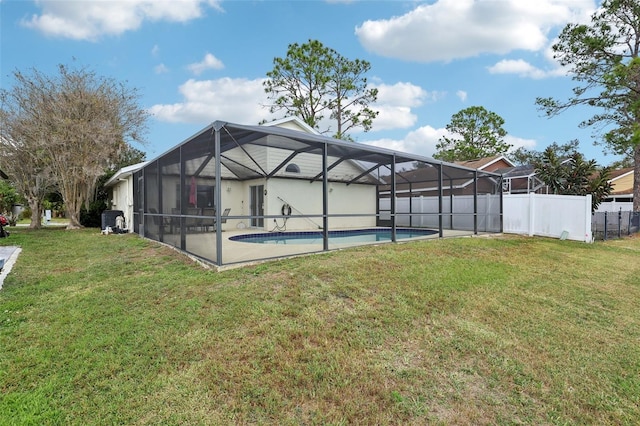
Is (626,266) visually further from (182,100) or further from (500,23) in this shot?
(182,100)

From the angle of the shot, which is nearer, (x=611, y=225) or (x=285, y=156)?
(x=285, y=156)

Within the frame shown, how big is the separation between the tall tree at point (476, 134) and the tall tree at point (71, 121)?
28205 millimetres

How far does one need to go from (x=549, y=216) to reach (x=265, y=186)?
404 inches

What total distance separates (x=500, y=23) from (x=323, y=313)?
12.4 metres

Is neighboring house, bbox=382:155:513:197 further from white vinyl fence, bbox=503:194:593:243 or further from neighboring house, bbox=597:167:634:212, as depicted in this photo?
neighboring house, bbox=597:167:634:212

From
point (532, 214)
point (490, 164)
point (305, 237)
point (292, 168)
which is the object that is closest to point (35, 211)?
point (292, 168)

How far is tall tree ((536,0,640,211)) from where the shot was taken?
50.9ft

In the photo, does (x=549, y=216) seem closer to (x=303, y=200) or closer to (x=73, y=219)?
(x=303, y=200)

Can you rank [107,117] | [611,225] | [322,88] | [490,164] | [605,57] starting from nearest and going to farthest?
[611,225]
[107,117]
[605,57]
[490,164]
[322,88]

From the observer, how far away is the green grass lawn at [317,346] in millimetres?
2484

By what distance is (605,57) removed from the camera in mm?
16109

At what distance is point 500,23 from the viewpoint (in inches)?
450

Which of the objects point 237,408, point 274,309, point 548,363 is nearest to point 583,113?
point 548,363

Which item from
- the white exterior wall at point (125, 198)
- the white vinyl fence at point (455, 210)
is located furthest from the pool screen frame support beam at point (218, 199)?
the white exterior wall at point (125, 198)
